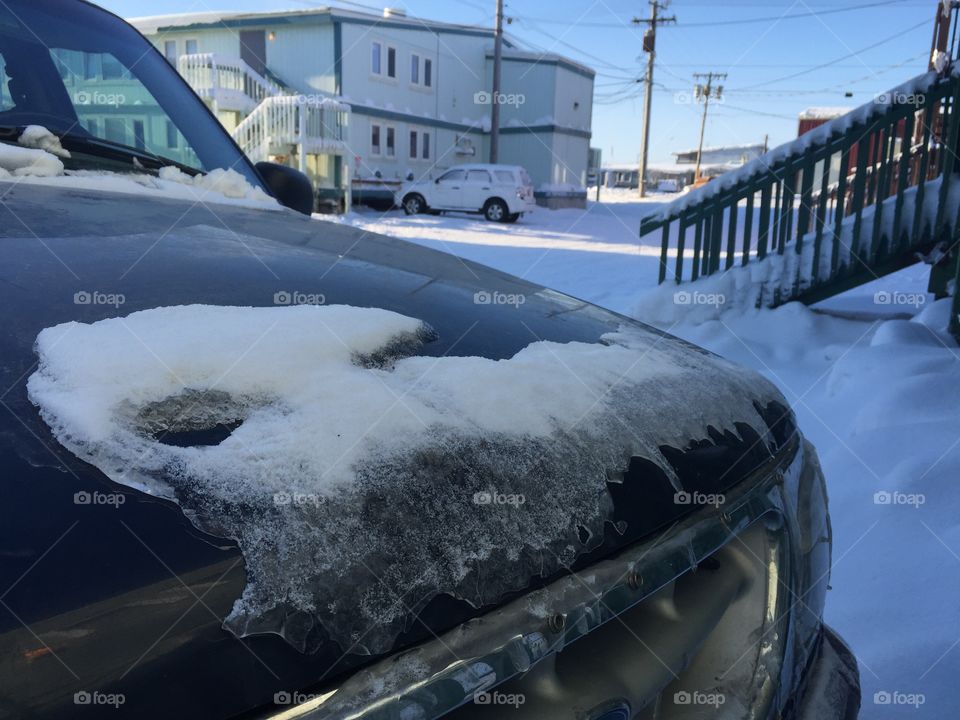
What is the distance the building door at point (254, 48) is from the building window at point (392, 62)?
157 inches

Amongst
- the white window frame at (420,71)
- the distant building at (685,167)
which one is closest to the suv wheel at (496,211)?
the white window frame at (420,71)

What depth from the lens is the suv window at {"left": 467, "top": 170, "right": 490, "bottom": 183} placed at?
813 inches

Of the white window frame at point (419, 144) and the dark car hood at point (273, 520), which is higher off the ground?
the white window frame at point (419, 144)

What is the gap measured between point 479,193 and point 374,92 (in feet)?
20.6

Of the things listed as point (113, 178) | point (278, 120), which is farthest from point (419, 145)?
point (113, 178)

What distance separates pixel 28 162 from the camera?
1.92m

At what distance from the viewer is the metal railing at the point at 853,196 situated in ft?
18.1

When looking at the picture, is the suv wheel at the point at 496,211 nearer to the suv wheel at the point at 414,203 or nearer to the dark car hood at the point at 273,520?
the suv wheel at the point at 414,203

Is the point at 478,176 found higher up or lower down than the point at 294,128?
lower down

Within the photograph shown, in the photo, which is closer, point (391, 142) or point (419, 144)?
point (391, 142)

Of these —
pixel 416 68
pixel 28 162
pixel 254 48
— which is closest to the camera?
pixel 28 162

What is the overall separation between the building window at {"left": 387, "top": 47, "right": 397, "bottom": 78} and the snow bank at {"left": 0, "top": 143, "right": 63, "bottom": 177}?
80.1ft

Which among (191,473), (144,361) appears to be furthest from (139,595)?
(144,361)

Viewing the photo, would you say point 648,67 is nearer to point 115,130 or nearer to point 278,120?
point 278,120
